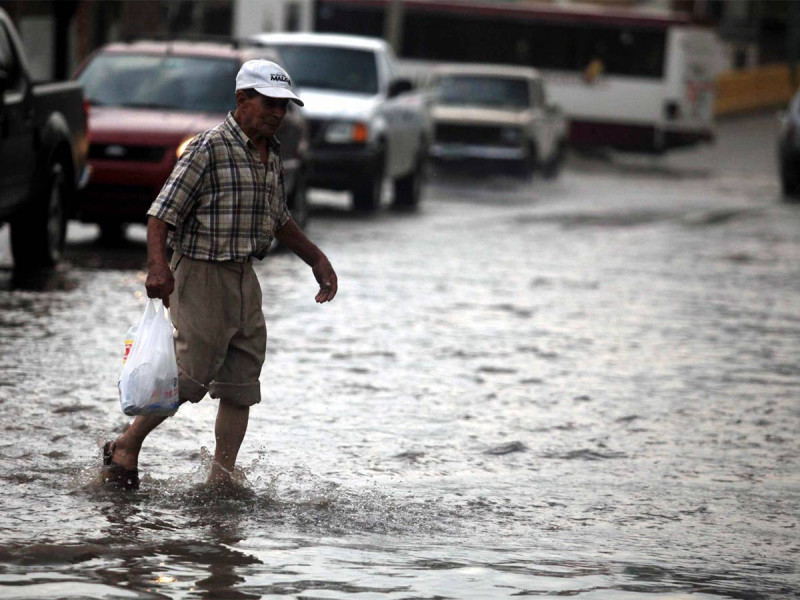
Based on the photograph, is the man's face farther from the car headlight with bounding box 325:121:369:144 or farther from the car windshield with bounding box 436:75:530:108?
the car windshield with bounding box 436:75:530:108

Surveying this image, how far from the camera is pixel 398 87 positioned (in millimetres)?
21578

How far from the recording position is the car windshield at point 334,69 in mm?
21750

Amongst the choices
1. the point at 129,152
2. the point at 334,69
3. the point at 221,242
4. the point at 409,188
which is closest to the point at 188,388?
the point at 221,242

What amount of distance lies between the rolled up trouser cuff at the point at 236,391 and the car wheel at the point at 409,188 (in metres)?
16.6

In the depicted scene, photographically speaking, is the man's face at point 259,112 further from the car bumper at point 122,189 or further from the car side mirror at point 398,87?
the car side mirror at point 398,87

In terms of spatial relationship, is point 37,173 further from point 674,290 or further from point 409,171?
point 409,171

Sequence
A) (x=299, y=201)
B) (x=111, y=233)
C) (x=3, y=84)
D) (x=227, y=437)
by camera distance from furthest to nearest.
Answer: (x=299, y=201)
(x=111, y=233)
(x=3, y=84)
(x=227, y=437)

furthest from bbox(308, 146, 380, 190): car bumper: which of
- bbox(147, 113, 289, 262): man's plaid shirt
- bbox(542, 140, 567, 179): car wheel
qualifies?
bbox(147, 113, 289, 262): man's plaid shirt

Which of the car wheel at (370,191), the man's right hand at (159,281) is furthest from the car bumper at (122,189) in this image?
the man's right hand at (159,281)

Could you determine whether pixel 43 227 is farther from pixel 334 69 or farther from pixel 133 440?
pixel 334 69

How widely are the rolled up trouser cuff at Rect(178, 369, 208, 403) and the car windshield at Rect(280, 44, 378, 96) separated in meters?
15.3

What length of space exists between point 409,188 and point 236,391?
16.8 metres

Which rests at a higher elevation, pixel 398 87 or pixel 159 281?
pixel 159 281

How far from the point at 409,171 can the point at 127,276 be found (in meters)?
9.71
